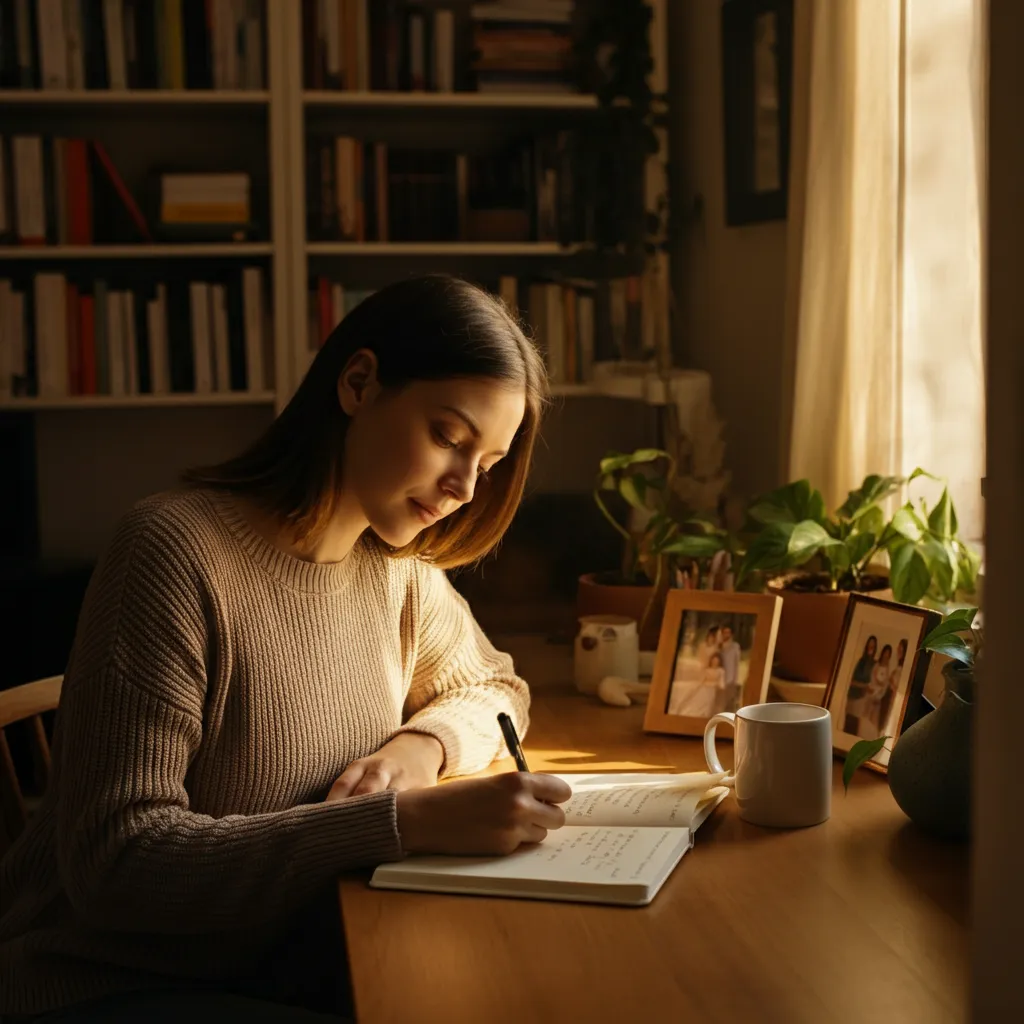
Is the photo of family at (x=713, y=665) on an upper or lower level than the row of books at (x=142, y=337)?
lower

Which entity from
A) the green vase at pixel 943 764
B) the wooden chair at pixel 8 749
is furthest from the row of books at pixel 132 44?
the green vase at pixel 943 764

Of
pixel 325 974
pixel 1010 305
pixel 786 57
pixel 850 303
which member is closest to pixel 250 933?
pixel 325 974

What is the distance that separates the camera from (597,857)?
1111mm

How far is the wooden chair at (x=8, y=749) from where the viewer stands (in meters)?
1.56

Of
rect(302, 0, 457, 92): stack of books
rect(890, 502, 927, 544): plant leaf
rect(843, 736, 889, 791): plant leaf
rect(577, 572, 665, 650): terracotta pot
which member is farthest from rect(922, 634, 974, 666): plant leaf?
rect(302, 0, 457, 92): stack of books

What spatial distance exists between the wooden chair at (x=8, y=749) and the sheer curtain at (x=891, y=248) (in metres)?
1.20

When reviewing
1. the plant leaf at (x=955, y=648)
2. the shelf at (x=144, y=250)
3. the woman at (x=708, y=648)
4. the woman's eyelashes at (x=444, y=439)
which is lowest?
the woman at (x=708, y=648)

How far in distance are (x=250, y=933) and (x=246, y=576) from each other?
34cm

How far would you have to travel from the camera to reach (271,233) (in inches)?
117

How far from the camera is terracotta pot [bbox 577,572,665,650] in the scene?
1905 millimetres

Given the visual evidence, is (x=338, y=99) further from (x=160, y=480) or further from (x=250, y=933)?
(x=250, y=933)

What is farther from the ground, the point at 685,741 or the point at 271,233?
the point at 271,233

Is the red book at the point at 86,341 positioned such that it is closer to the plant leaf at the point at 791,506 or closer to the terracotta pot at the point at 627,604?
the terracotta pot at the point at 627,604

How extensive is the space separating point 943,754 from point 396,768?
524mm
